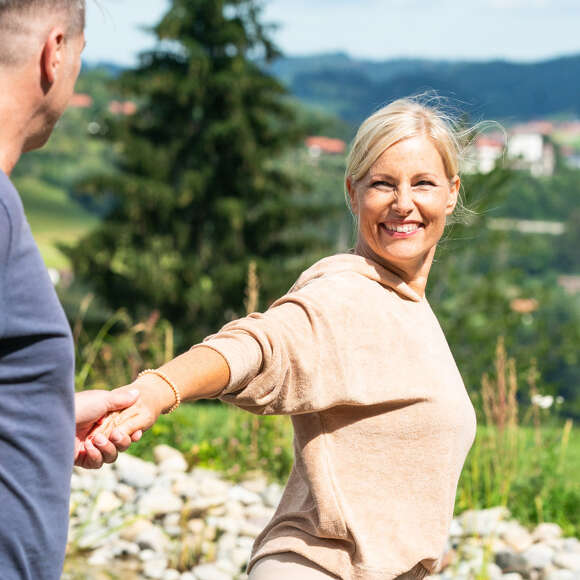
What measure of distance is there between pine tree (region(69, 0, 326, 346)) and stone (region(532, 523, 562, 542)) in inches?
673

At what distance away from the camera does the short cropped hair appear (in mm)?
1288

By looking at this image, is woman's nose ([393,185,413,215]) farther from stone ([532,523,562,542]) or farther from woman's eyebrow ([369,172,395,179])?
stone ([532,523,562,542])

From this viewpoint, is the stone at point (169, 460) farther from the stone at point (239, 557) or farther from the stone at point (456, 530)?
the stone at point (456, 530)

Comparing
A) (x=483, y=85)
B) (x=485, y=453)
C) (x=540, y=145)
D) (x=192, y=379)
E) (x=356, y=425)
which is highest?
(x=483, y=85)

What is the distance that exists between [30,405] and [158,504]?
3134 mm

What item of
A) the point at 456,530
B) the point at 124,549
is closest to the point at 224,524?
the point at 124,549

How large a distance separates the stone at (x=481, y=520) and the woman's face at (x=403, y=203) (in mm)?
2685

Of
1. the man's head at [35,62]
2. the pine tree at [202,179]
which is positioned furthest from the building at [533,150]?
the pine tree at [202,179]

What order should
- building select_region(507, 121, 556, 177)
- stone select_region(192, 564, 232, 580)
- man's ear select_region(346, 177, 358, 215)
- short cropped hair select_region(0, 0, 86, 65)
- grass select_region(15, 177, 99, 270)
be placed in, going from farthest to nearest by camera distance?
grass select_region(15, 177, 99, 270), building select_region(507, 121, 556, 177), stone select_region(192, 564, 232, 580), man's ear select_region(346, 177, 358, 215), short cropped hair select_region(0, 0, 86, 65)

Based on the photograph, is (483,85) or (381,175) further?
(483,85)

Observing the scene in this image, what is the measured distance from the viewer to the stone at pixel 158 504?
4.25 meters

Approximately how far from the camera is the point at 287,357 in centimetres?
173

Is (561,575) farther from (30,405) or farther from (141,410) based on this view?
(30,405)

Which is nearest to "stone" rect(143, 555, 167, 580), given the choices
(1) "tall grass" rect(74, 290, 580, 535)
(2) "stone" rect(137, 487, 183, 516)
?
(2) "stone" rect(137, 487, 183, 516)
